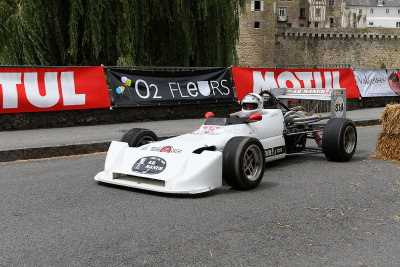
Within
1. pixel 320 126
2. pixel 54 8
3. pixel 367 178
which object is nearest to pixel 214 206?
pixel 367 178

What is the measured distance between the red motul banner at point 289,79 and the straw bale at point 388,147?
7.04 m

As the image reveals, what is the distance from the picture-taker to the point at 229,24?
58.7 feet

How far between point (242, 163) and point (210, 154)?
46 cm

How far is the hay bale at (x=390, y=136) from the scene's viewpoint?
852 cm

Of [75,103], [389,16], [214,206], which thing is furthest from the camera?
[389,16]

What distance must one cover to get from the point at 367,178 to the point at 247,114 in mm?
2095

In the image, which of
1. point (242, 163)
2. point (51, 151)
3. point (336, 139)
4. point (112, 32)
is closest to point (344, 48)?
point (112, 32)

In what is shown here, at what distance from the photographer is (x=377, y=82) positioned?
19.3 metres

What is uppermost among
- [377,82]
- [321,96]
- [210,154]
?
[321,96]

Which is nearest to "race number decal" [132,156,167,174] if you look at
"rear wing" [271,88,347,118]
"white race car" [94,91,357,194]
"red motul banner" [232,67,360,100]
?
"white race car" [94,91,357,194]

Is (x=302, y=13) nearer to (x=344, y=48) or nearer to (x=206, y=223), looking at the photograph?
(x=344, y=48)

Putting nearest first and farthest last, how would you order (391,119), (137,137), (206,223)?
(206,223) < (137,137) < (391,119)

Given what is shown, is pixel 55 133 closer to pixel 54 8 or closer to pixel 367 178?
pixel 54 8

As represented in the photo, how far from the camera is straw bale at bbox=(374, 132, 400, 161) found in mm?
8523
